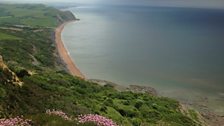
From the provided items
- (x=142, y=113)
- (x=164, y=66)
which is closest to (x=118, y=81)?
(x=164, y=66)

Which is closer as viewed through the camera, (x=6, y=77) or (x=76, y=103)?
(x=6, y=77)

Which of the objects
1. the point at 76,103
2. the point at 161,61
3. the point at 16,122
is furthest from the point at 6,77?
the point at 161,61

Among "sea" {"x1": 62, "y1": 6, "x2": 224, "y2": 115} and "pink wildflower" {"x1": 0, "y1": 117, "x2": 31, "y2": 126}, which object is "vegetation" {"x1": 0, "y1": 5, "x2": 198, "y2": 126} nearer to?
"pink wildflower" {"x1": 0, "y1": 117, "x2": 31, "y2": 126}

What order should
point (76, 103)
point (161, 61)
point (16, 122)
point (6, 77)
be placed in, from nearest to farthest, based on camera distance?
point (16, 122) < point (6, 77) < point (76, 103) < point (161, 61)

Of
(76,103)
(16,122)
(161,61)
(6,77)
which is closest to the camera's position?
(16,122)

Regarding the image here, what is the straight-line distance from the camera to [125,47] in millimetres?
114250

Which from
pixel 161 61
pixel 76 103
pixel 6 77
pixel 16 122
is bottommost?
pixel 76 103

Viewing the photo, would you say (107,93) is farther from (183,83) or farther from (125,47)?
(125,47)

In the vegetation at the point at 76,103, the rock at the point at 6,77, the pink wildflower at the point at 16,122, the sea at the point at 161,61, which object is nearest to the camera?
the pink wildflower at the point at 16,122

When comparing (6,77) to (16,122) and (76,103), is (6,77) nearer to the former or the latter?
(76,103)

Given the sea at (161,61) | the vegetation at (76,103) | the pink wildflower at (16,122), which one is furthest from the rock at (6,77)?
the sea at (161,61)

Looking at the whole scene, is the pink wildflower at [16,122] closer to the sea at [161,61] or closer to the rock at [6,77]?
the rock at [6,77]

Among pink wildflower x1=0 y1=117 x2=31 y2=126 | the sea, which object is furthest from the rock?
the sea

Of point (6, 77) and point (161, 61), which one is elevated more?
point (161, 61)
